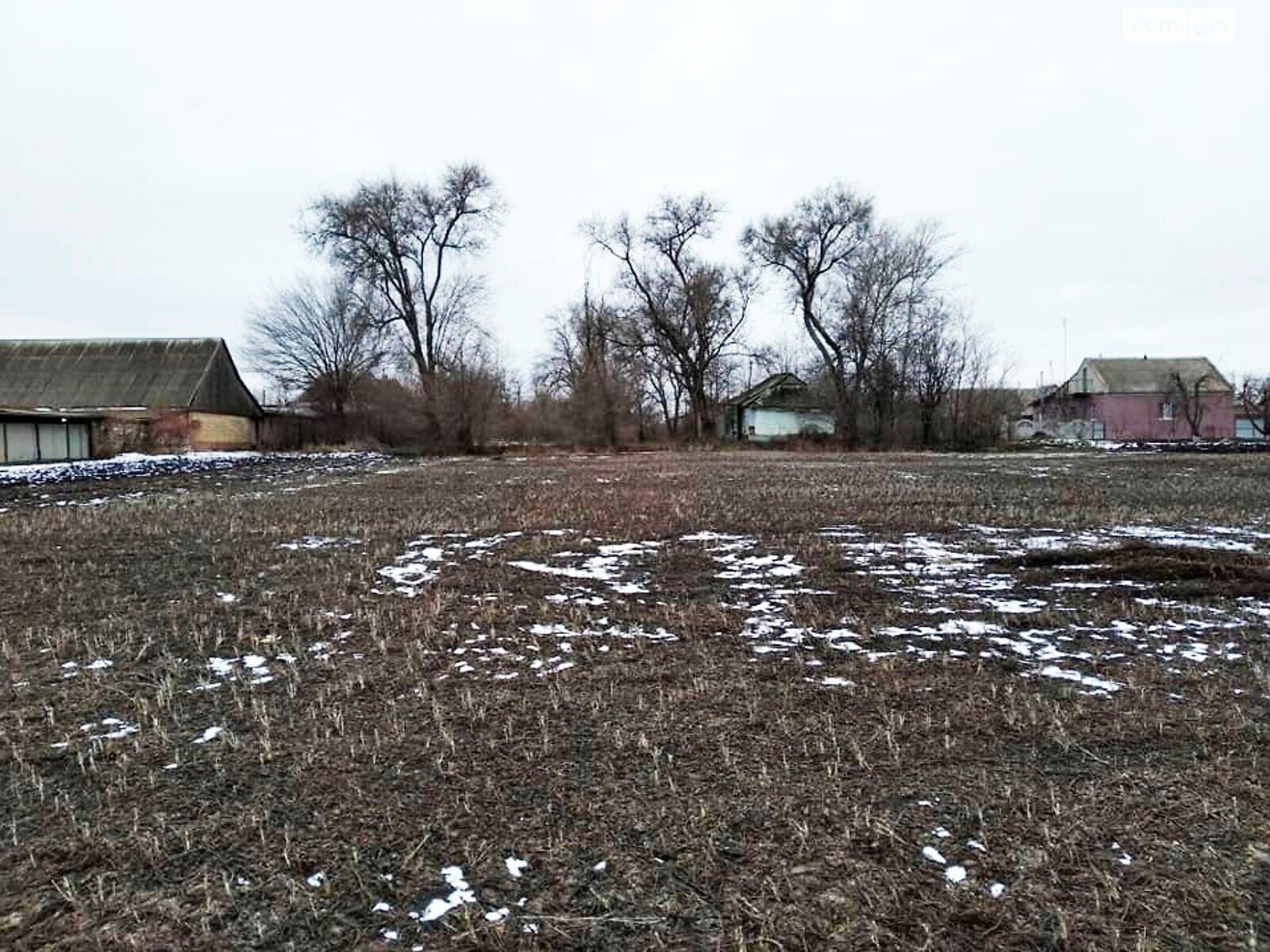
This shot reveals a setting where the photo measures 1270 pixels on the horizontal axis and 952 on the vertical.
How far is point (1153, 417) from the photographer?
60938mm

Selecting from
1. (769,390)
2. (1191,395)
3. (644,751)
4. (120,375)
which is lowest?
(644,751)

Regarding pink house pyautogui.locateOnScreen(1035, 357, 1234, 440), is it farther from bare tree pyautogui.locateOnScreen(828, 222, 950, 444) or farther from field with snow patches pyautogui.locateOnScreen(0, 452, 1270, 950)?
field with snow patches pyautogui.locateOnScreen(0, 452, 1270, 950)

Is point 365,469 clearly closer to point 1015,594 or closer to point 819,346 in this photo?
point 1015,594

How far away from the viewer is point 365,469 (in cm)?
2764

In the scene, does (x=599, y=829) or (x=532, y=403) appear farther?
(x=532, y=403)

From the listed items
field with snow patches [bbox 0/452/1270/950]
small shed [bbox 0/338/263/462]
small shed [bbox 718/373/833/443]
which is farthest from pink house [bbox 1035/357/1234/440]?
field with snow patches [bbox 0/452/1270/950]

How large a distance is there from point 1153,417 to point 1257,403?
29.0 ft

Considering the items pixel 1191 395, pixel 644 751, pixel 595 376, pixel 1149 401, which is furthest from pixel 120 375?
pixel 1191 395

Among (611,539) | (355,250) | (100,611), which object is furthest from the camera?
(355,250)

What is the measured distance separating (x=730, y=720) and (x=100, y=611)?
514 cm

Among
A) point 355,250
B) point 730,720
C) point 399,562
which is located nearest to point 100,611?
point 399,562

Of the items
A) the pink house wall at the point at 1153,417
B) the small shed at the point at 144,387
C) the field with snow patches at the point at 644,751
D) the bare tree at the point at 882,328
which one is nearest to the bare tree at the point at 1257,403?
the pink house wall at the point at 1153,417

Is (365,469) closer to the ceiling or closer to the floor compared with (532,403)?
closer to the floor

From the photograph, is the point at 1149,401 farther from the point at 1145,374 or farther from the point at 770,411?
the point at 770,411
